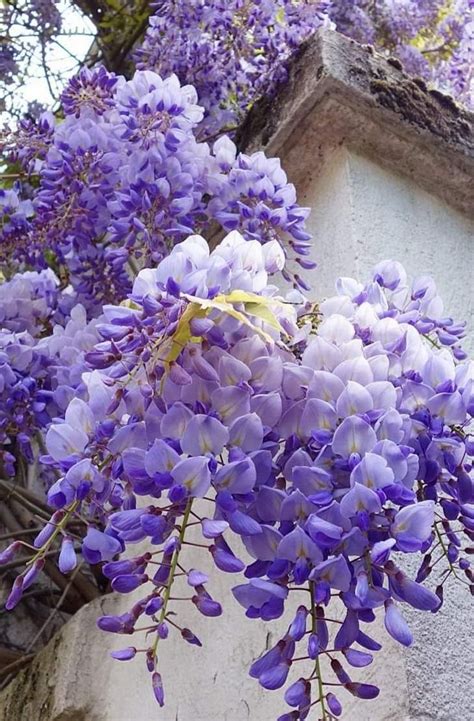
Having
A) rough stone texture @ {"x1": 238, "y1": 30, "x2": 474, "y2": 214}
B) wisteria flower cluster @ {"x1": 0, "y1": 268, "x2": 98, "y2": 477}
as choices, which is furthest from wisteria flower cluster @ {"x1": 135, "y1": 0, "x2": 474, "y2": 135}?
wisteria flower cluster @ {"x1": 0, "y1": 268, "x2": 98, "y2": 477}

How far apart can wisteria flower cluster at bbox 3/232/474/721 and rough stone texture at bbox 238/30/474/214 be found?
67cm

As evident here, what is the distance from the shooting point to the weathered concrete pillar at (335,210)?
54.3 inches

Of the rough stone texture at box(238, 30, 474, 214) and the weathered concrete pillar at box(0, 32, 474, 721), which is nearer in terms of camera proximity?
the weathered concrete pillar at box(0, 32, 474, 721)

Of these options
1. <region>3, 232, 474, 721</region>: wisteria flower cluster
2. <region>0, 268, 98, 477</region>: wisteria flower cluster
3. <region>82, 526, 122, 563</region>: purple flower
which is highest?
<region>3, 232, 474, 721</region>: wisteria flower cluster

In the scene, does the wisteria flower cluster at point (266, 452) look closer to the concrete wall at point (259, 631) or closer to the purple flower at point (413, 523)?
the purple flower at point (413, 523)

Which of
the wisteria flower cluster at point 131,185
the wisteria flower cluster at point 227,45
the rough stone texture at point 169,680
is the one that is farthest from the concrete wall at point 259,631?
the wisteria flower cluster at point 227,45

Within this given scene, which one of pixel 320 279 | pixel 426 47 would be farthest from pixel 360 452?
pixel 426 47

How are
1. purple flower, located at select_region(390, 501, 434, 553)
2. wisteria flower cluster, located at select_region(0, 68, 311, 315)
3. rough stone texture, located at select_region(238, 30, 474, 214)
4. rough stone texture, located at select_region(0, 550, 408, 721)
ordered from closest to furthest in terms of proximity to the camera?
purple flower, located at select_region(390, 501, 434, 553) < rough stone texture, located at select_region(0, 550, 408, 721) < wisteria flower cluster, located at select_region(0, 68, 311, 315) < rough stone texture, located at select_region(238, 30, 474, 214)

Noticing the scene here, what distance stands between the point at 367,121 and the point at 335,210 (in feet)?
0.52

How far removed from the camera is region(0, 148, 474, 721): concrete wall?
1.19 m

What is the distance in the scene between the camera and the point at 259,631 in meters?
1.24

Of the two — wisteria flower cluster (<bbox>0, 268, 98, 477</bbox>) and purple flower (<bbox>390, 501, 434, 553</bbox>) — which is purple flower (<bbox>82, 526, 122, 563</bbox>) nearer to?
purple flower (<bbox>390, 501, 434, 553</bbox>)

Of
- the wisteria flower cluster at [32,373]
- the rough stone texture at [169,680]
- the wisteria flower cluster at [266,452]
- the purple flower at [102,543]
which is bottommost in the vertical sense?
the rough stone texture at [169,680]

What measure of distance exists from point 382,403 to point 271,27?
3.98ft
